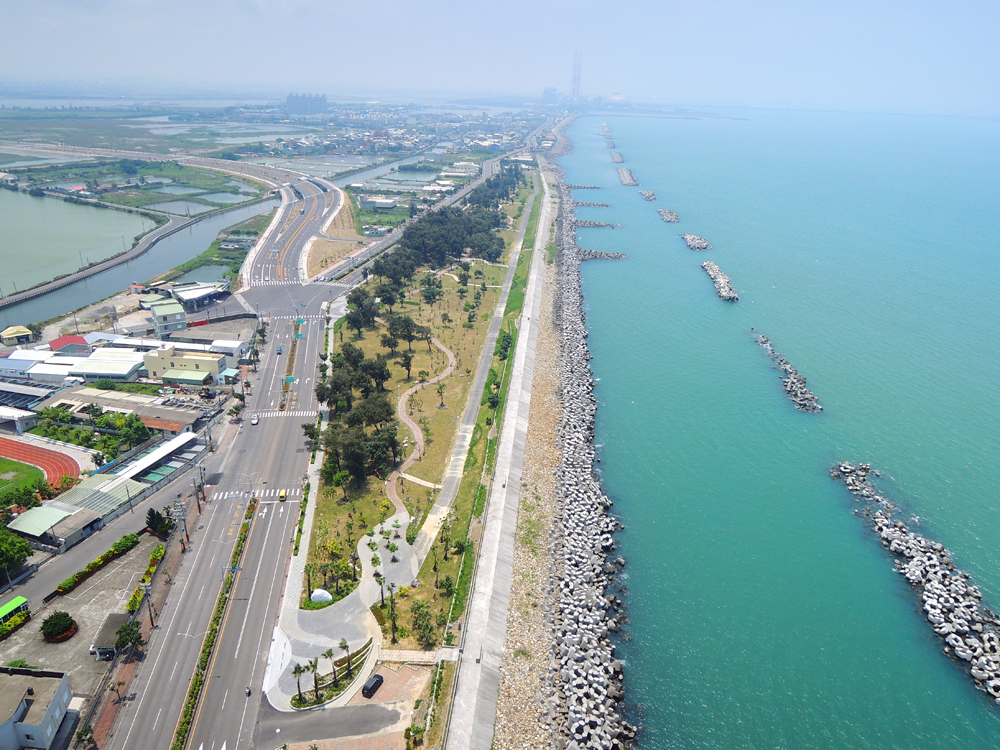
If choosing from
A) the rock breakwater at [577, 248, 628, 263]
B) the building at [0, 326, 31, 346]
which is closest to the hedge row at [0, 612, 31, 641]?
the building at [0, 326, 31, 346]

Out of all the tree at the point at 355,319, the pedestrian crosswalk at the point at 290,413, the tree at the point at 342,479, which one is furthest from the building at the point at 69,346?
the tree at the point at 342,479

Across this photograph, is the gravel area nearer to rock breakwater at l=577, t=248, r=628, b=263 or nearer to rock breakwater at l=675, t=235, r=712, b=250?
rock breakwater at l=577, t=248, r=628, b=263

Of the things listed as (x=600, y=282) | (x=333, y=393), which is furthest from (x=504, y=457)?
(x=600, y=282)

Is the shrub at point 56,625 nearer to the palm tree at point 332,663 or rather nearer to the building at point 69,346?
the palm tree at point 332,663

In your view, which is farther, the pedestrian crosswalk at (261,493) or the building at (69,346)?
the building at (69,346)

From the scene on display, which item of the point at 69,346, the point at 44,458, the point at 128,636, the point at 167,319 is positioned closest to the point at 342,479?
the point at 128,636

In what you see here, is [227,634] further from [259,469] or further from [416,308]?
[416,308]
